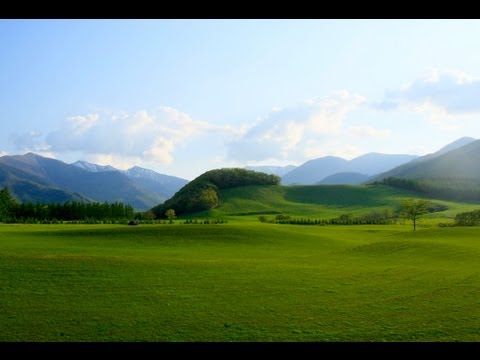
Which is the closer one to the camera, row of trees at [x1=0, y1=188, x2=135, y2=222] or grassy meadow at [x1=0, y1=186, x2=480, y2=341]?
grassy meadow at [x1=0, y1=186, x2=480, y2=341]

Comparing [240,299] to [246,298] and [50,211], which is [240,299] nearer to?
[246,298]

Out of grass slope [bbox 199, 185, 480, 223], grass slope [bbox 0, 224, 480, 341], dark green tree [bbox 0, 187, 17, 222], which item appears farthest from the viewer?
grass slope [bbox 199, 185, 480, 223]

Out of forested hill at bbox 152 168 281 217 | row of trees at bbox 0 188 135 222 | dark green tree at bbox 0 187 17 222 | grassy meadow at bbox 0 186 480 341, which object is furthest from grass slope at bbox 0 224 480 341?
forested hill at bbox 152 168 281 217

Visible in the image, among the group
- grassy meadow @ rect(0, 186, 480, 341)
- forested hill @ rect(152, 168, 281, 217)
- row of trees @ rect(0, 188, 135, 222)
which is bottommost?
grassy meadow @ rect(0, 186, 480, 341)

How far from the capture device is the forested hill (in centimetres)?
15350

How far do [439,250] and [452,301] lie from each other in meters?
20.0

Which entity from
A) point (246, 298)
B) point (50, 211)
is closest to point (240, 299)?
point (246, 298)

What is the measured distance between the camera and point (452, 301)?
1703cm

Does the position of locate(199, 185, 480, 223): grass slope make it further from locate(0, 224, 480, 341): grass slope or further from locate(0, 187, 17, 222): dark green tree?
locate(0, 224, 480, 341): grass slope

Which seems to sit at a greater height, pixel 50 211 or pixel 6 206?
pixel 6 206

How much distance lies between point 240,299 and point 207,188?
15016 cm

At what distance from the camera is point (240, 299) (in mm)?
17859

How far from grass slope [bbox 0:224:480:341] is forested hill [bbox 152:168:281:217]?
4862 inches
